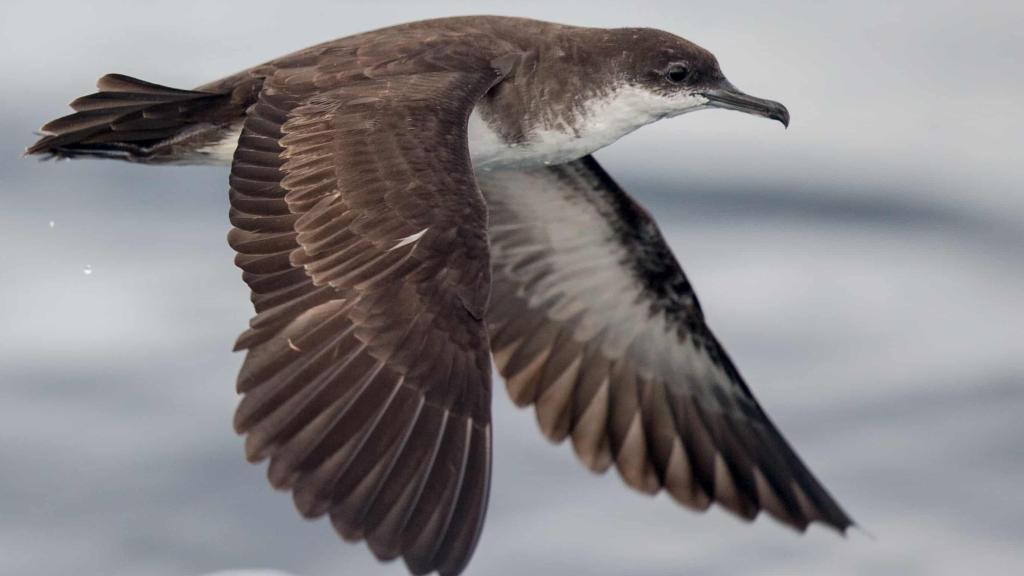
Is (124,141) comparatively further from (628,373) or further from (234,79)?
(628,373)

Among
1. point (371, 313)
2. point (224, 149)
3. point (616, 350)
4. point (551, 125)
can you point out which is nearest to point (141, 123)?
point (224, 149)

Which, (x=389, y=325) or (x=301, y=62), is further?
(x=301, y=62)

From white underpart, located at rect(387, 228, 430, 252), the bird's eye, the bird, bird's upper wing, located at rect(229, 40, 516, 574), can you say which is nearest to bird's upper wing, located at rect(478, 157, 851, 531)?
the bird

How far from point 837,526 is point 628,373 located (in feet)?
3.92

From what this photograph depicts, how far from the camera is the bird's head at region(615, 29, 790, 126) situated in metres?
6.38

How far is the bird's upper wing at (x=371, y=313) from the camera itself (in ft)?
14.8

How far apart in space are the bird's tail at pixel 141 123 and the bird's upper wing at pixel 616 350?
1324 mm

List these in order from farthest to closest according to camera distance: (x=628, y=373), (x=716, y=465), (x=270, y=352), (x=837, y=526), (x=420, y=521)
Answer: (x=628, y=373), (x=716, y=465), (x=837, y=526), (x=270, y=352), (x=420, y=521)

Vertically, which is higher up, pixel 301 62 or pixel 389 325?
pixel 301 62

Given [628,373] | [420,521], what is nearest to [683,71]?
[628,373]

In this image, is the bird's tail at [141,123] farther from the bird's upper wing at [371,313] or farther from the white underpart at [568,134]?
the bird's upper wing at [371,313]

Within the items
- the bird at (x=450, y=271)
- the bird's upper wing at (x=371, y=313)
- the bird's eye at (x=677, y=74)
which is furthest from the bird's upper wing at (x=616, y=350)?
the bird's upper wing at (x=371, y=313)

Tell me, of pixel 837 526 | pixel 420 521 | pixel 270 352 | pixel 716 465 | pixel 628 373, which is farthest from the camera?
pixel 628 373

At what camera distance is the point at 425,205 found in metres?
5.03
